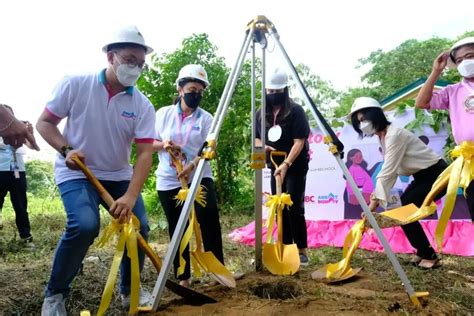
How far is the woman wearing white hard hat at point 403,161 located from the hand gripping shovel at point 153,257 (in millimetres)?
1687

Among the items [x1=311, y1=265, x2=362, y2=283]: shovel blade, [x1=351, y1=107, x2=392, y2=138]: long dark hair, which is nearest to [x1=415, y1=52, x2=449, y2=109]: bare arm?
[x1=351, y1=107, x2=392, y2=138]: long dark hair

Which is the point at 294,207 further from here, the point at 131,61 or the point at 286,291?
the point at 131,61

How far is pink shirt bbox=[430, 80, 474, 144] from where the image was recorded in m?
2.85

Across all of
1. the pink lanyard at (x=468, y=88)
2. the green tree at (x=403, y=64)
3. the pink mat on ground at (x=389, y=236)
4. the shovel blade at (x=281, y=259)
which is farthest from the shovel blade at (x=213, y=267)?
the green tree at (x=403, y=64)

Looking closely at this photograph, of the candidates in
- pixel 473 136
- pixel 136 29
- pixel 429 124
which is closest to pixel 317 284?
pixel 473 136

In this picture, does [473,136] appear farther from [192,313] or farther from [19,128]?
[19,128]

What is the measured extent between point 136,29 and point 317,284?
2.04 m

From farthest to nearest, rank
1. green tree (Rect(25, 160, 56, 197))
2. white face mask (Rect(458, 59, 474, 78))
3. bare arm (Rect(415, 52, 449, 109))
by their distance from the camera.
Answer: green tree (Rect(25, 160, 56, 197)) → bare arm (Rect(415, 52, 449, 109)) → white face mask (Rect(458, 59, 474, 78))

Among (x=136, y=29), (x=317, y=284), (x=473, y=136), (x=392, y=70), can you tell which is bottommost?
(x=317, y=284)

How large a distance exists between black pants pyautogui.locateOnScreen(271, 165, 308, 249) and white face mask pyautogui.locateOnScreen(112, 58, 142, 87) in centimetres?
178

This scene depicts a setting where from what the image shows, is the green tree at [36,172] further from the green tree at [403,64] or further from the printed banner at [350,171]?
the green tree at [403,64]

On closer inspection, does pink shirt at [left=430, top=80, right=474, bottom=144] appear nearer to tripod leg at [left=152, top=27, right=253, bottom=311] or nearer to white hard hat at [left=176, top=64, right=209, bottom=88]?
tripod leg at [left=152, top=27, right=253, bottom=311]

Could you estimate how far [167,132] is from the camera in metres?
3.24

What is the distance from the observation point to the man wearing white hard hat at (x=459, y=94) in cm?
284
